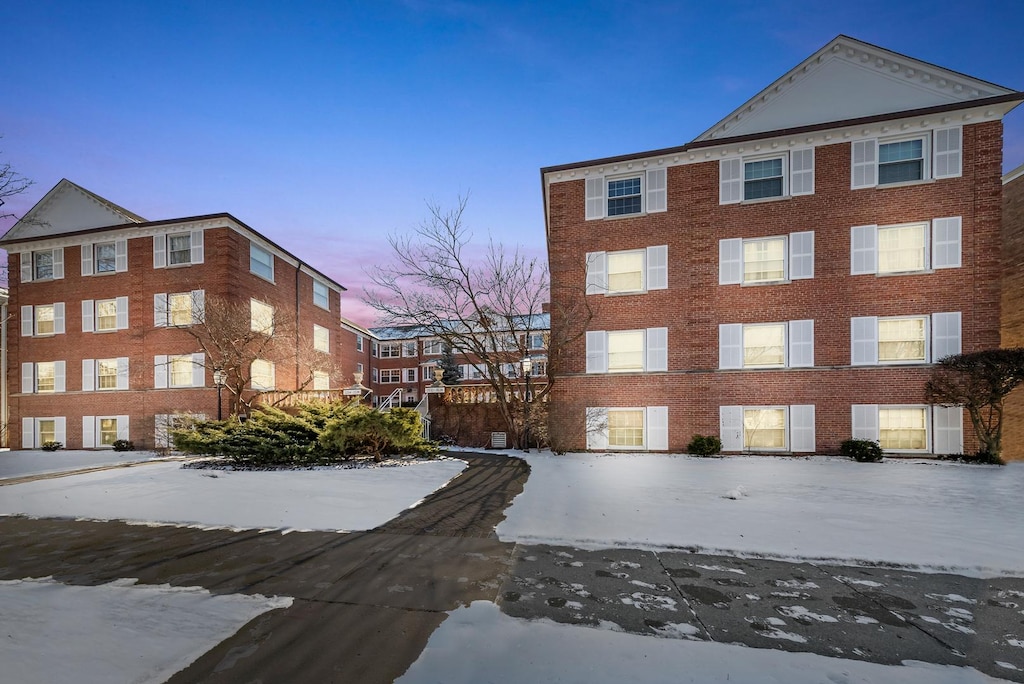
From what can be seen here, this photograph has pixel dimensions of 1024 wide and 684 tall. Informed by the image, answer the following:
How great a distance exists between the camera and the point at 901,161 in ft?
44.8

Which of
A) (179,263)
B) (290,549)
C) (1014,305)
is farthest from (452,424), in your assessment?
(1014,305)

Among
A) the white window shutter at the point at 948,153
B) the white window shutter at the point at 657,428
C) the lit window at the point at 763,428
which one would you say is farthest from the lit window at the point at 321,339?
the white window shutter at the point at 948,153

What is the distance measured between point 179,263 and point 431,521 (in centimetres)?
2053

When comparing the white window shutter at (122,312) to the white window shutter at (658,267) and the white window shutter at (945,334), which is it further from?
the white window shutter at (945,334)

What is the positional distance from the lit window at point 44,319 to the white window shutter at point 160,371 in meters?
6.85

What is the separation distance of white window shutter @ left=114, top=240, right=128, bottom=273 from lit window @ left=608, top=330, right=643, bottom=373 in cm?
2324

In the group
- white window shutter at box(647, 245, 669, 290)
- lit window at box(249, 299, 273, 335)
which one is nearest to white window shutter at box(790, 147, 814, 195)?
white window shutter at box(647, 245, 669, 290)

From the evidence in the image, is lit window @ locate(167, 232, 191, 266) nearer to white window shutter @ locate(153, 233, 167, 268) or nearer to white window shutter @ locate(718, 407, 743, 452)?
white window shutter @ locate(153, 233, 167, 268)

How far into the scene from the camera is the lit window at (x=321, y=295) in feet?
86.3

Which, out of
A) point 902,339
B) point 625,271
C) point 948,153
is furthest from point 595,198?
point 902,339

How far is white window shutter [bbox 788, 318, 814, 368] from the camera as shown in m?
13.9

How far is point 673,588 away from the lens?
4262mm

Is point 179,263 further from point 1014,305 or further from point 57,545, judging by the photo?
point 1014,305

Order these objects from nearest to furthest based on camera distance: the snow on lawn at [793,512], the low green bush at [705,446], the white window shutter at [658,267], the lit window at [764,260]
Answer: the snow on lawn at [793,512] → the low green bush at [705,446] → the lit window at [764,260] → the white window shutter at [658,267]
